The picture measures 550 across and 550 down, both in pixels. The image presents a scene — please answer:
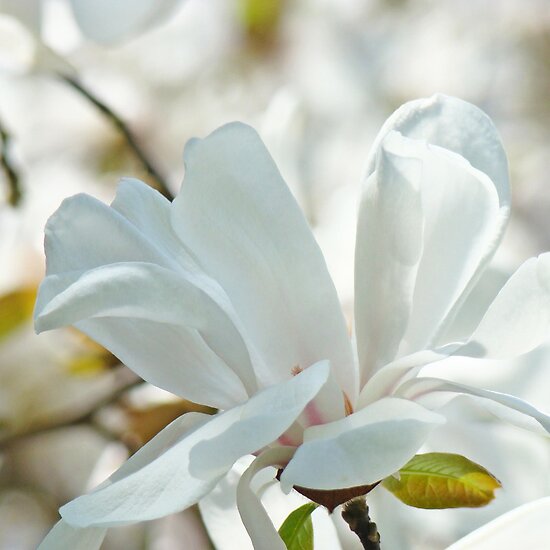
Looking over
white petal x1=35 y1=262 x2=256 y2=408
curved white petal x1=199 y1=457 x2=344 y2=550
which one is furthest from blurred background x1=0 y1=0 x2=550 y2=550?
white petal x1=35 y1=262 x2=256 y2=408

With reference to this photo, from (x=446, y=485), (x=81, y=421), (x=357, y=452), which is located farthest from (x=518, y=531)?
(x=81, y=421)

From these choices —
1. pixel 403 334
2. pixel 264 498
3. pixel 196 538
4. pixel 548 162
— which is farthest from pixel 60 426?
pixel 548 162

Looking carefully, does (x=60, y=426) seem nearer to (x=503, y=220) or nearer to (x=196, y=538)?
(x=196, y=538)

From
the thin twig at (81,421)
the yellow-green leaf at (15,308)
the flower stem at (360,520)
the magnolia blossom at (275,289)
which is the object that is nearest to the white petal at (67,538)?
the magnolia blossom at (275,289)

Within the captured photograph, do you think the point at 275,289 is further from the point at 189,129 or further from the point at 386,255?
the point at 189,129

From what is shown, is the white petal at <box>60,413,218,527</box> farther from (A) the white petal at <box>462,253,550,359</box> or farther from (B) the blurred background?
(B) the blurred background

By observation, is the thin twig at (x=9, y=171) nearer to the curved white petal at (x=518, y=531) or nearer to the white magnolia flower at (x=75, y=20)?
the white magnolia flower at (x=75, y=20)

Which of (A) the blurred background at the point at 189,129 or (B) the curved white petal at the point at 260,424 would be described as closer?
(B) the curved white petal at the point at 260,424
